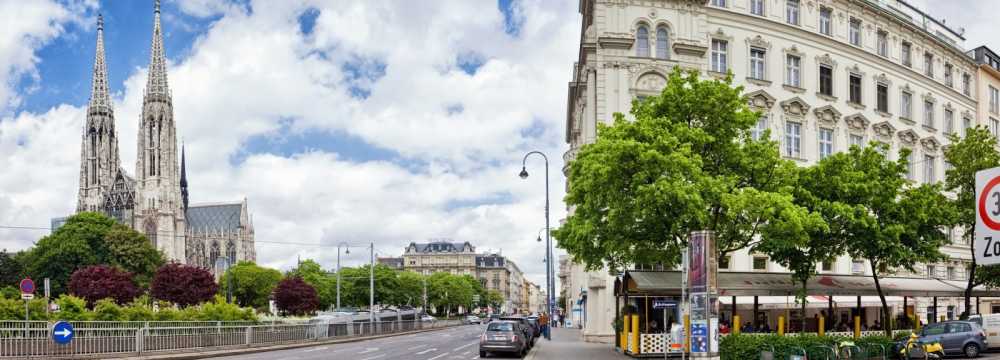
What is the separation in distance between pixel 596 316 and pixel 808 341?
58.3ft

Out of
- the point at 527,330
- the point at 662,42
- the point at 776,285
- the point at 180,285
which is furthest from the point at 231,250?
the point at 776,285

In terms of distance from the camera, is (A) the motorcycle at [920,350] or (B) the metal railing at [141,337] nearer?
(A) the motorcycle at [920,350]

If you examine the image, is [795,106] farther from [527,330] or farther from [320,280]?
[320,280]

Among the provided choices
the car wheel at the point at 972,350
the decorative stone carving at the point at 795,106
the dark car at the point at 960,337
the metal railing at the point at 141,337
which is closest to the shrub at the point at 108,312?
the metal railing at the point at 141,337

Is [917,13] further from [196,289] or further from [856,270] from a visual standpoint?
[196,289]

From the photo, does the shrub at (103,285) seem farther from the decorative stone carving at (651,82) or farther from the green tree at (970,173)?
the green tree at (970,173)

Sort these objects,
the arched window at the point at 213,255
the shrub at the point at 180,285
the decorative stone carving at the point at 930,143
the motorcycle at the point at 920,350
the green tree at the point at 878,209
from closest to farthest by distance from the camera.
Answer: the motorcycle at the point at 920,350, the green tree at the point at 878,209, the decorative stone carving at the point at 930,143, the shrub at the point at 180,285, the arched window at the point at 213,255

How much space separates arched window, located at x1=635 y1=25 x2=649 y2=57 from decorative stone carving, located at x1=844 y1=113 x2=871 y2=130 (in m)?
12.2

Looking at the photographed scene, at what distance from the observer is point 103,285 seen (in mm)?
74062

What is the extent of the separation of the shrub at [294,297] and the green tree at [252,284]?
1150 inches

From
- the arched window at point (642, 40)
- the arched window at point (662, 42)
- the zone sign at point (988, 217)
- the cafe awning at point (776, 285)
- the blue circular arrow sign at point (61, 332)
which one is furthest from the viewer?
the arched window at point (662, 42)

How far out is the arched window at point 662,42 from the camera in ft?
133

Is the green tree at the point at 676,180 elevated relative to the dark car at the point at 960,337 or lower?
elevated

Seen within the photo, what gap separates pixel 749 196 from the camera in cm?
2370
